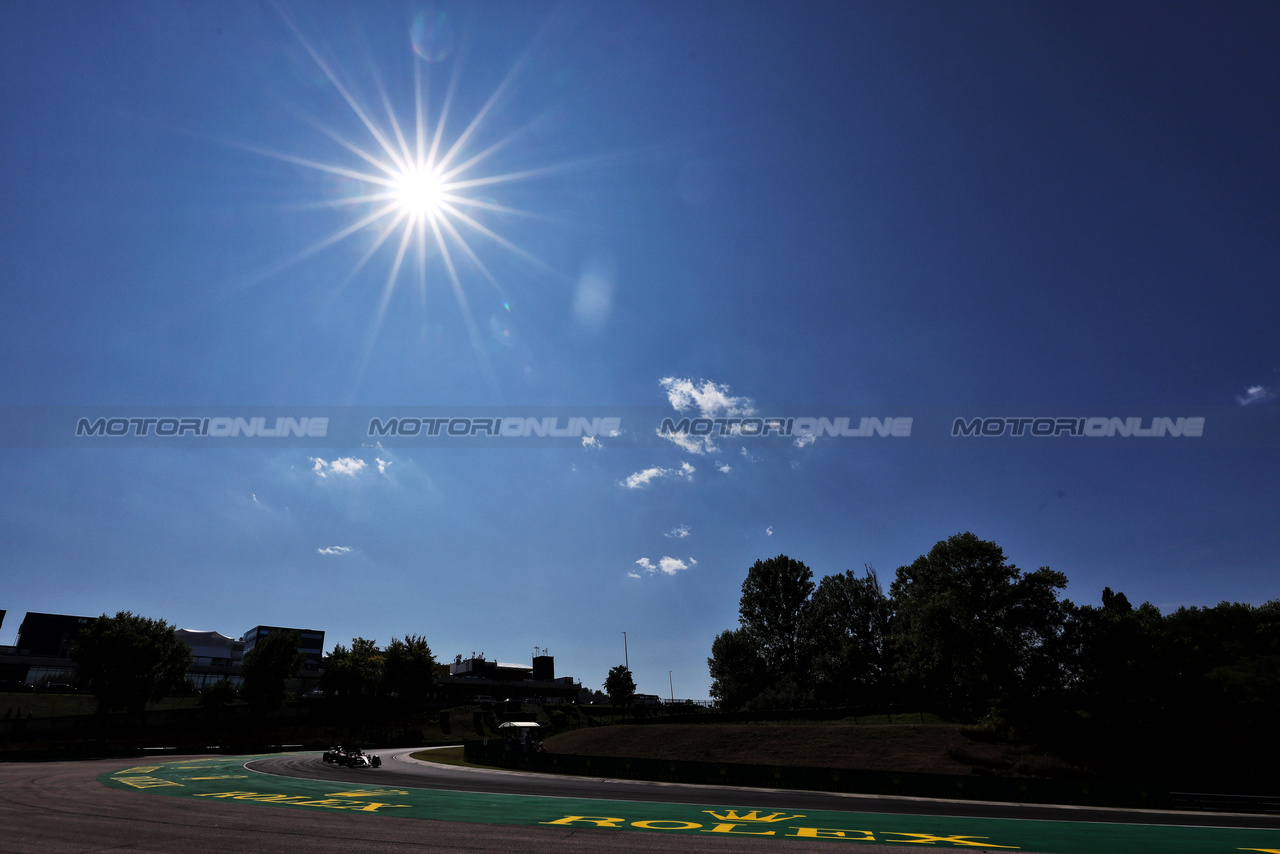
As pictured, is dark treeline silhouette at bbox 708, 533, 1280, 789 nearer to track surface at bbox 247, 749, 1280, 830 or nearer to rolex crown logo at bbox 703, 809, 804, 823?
track surface at bbox 247, 749, 1280, 830

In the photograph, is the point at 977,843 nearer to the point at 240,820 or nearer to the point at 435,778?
the point at 240,820

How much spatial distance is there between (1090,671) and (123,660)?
297ft

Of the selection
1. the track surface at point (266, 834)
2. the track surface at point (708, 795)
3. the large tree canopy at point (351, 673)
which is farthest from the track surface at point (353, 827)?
the large tree canopy at point (351, 673)

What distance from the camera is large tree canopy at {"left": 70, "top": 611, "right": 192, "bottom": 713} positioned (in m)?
59.4

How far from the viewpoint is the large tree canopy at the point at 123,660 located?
5941 cm

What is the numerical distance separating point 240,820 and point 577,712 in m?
79.4

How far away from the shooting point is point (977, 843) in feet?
58.9

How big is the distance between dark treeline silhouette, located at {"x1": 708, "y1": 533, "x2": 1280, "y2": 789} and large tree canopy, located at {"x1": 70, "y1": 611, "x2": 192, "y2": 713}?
6530cm

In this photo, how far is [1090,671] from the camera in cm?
5141

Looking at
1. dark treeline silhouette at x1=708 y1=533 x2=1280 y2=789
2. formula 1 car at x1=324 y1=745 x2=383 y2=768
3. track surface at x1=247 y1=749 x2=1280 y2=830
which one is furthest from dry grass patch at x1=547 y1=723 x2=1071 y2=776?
formula 1 car at x1=324 y1=745 x2=383 y2=768

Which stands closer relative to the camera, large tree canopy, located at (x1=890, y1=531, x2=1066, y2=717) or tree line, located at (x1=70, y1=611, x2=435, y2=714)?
large tree canopy, located at (x1=890, y1=531, x2=1066, y2=717)

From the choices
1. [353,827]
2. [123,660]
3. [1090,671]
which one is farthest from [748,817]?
[123,660]

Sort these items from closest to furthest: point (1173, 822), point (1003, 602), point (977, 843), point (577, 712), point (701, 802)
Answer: point (977, 843)
point (1173, 822)
point (701, 802)
point (1003, 602)
point (577, 712)

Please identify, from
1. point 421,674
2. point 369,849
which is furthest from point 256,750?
point 369,849
